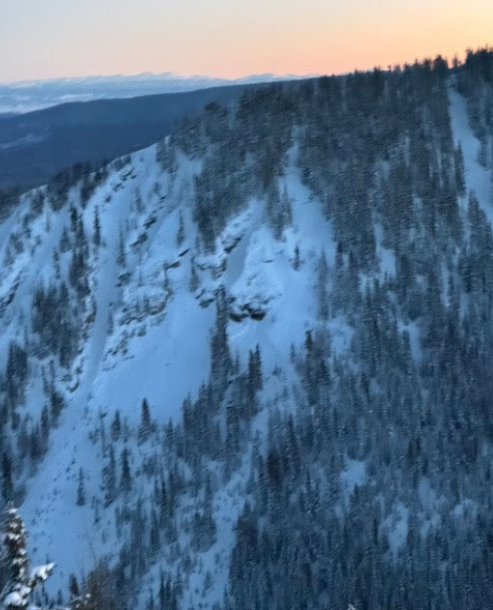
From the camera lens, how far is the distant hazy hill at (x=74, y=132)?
447ft

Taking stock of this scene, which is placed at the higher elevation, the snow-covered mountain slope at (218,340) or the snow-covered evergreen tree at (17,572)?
the snow-covered evergreen tree at (17,572)

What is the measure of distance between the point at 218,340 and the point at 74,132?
412ft

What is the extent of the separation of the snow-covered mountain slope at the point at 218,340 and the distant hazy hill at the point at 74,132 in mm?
61606

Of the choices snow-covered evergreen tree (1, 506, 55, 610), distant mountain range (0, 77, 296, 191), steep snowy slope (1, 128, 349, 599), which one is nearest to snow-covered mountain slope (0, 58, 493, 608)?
steep snowy slope (1, 128, 349, 599)

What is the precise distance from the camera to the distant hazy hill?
447 ft

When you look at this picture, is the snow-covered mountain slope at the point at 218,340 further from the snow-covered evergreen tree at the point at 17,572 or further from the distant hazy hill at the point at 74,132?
the distant hazy hill at the point at 74,132

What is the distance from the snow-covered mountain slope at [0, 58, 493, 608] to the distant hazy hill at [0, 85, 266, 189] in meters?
61.6

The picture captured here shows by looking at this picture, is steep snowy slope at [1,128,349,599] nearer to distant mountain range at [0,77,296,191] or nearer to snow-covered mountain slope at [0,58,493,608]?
snow-covered mountain slope at [0,58,493,608]

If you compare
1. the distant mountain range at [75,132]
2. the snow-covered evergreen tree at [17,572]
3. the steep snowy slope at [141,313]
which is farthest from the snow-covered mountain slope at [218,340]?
the distant mountain range at [75,132]

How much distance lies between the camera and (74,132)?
16875cm

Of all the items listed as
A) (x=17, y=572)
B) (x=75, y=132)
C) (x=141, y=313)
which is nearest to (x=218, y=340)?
(x=141, y=313)

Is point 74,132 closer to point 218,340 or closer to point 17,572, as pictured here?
point 218,340

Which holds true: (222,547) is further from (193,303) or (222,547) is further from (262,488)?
(193,303)

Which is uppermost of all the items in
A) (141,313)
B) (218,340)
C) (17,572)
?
(17,572)
